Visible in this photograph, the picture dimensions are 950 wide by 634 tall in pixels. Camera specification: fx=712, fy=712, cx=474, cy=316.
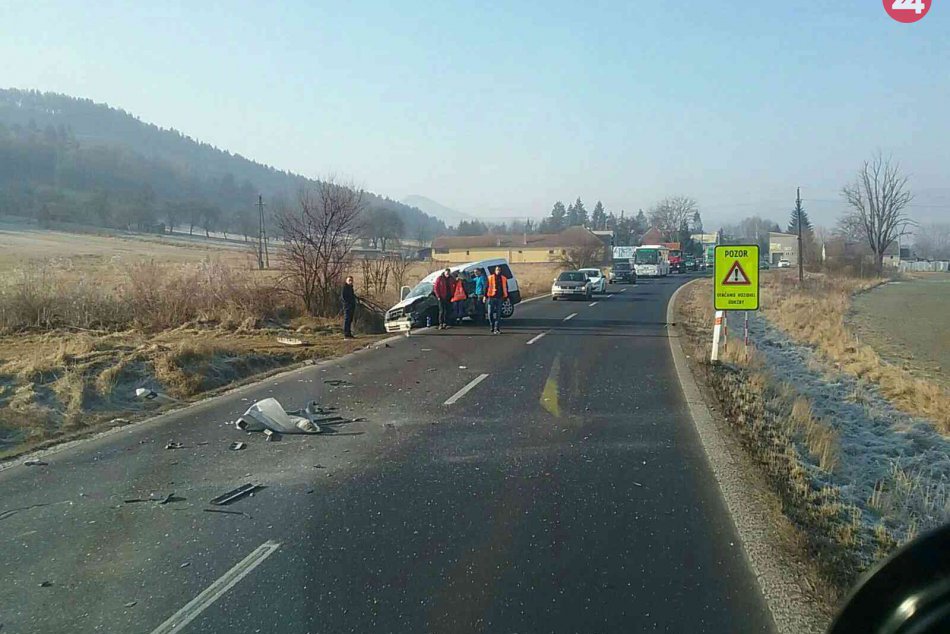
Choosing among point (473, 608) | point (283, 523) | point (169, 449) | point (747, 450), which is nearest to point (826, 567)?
point (473, 608)

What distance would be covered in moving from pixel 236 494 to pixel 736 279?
11167mm

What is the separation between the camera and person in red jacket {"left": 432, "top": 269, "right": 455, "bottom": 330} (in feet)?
68.8

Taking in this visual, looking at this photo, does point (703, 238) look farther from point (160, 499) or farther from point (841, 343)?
point (160, 499)

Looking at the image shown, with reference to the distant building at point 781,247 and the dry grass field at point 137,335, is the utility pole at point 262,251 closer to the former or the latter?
the dry grass field at point 137,335

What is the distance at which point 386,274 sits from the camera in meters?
27.9

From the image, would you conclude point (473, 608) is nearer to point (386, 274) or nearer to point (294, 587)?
point (294, 587)

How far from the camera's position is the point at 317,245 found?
2330 cm

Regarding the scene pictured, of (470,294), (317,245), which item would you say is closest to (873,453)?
(470,294)

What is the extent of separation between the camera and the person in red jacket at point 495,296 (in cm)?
1948

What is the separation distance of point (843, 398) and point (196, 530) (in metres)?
13.8

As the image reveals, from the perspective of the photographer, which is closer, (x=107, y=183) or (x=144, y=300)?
(x=144, y=300)

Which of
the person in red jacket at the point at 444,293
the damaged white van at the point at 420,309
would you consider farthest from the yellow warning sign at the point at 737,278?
the person in red jacket at the point at 444,293

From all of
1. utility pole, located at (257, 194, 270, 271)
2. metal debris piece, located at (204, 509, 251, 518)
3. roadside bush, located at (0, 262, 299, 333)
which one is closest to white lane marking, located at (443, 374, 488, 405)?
metal debris piece, located at (204, 509, 251, 518)

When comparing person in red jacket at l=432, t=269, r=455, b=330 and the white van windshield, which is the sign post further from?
the white van windshield
